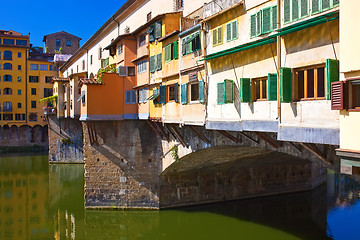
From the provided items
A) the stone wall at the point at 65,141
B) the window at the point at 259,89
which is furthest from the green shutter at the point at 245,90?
the stone wall at the point at 65,141

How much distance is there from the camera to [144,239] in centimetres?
2081

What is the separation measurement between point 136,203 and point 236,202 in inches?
288

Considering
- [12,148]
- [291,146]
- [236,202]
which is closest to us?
[291,146]

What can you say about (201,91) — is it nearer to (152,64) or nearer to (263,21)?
(263,21)

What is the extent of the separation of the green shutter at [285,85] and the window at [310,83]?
21 cm

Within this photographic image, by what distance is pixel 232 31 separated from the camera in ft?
43.0

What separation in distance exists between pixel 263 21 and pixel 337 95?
407 cm

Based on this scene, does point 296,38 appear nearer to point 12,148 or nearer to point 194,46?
point 194,46

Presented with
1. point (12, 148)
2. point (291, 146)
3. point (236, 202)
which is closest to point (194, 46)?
point (291, 146)

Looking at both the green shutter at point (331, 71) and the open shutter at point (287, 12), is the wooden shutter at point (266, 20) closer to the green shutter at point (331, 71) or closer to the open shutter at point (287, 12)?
the open shutter at point (287, 12)

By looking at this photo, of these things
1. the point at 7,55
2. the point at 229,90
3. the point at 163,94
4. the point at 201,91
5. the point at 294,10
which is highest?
the point at 7,55

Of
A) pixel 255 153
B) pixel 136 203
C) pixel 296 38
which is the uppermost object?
pixel 296 38

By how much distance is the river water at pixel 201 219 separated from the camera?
20.8 metres

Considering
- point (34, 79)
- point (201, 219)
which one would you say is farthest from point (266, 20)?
point (34, 79)
